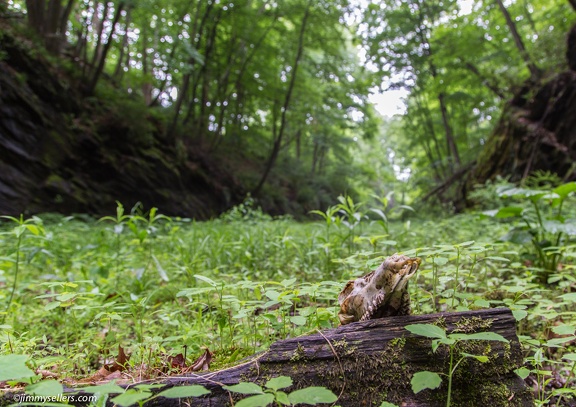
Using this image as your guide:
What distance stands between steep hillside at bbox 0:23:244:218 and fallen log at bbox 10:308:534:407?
7.01 metres

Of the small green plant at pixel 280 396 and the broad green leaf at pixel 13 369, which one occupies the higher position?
the broad green leaf at pixel 13 369

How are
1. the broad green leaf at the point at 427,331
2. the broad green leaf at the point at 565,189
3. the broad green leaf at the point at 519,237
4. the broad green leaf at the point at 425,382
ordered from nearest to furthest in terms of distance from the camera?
1. the broad green leaf at the point at 425,382
2. the broad green leaf at the point at 427,331
3. the broad green leaf at the point at 565,189
4. the broad green leaf at the point at 519,237

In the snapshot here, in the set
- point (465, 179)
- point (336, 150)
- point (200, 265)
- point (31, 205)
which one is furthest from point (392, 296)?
point (336, 150)

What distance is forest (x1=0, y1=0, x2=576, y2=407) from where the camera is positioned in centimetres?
110

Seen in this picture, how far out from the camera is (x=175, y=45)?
8.23 metres

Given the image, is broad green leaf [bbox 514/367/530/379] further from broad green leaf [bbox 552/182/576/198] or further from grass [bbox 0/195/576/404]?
broad green leaf [bbox 552/182/576/198]

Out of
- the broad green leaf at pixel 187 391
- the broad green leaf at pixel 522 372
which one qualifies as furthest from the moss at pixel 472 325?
the broad green leaf at pixel 187 391

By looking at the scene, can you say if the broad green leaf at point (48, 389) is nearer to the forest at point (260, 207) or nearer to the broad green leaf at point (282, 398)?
the forest at point (260, 207)

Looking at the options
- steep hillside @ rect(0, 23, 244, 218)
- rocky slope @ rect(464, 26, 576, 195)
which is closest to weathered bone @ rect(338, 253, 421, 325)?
rocky slope @ rect(464, 26, 576, 195)

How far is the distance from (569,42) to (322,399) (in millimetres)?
8822

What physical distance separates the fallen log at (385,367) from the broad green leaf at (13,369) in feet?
1.23

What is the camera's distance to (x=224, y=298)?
4.61 feet

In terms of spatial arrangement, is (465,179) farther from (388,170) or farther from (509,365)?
(388,170)

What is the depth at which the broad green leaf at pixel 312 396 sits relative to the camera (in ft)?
2.42
